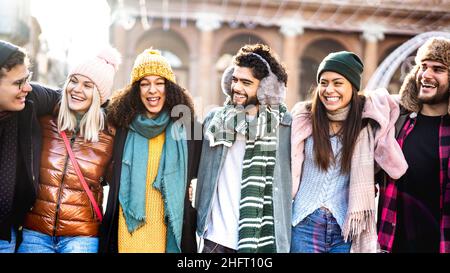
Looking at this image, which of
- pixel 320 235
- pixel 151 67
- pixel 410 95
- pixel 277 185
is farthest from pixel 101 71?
pixel 410 95

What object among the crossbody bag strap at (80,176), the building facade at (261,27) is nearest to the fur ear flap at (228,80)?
the crossbody bag strap at (80,176)

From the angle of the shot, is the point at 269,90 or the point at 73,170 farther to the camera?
the point at 269,90

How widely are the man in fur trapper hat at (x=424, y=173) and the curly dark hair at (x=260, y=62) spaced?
1.04m

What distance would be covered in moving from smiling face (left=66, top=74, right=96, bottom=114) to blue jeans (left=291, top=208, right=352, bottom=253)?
189cm

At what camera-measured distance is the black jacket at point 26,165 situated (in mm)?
3561

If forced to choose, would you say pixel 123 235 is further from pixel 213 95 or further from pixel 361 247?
pixel 213 95

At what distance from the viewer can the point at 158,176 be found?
3746mm

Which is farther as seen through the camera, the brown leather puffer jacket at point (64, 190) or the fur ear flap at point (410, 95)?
the fur ear flap at point (410, 95)

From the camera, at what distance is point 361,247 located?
3.74 metres

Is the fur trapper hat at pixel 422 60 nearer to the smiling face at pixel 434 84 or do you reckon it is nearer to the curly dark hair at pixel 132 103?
the smiling face at pixel 434 84

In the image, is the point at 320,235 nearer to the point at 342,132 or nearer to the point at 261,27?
the point at 342,132

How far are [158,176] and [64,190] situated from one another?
2.27 feet

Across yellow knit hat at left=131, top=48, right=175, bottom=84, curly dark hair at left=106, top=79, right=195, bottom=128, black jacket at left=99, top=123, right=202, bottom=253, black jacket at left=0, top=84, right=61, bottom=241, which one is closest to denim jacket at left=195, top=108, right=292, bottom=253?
black jacket at left=99, top=123, right=202, bottom=253
